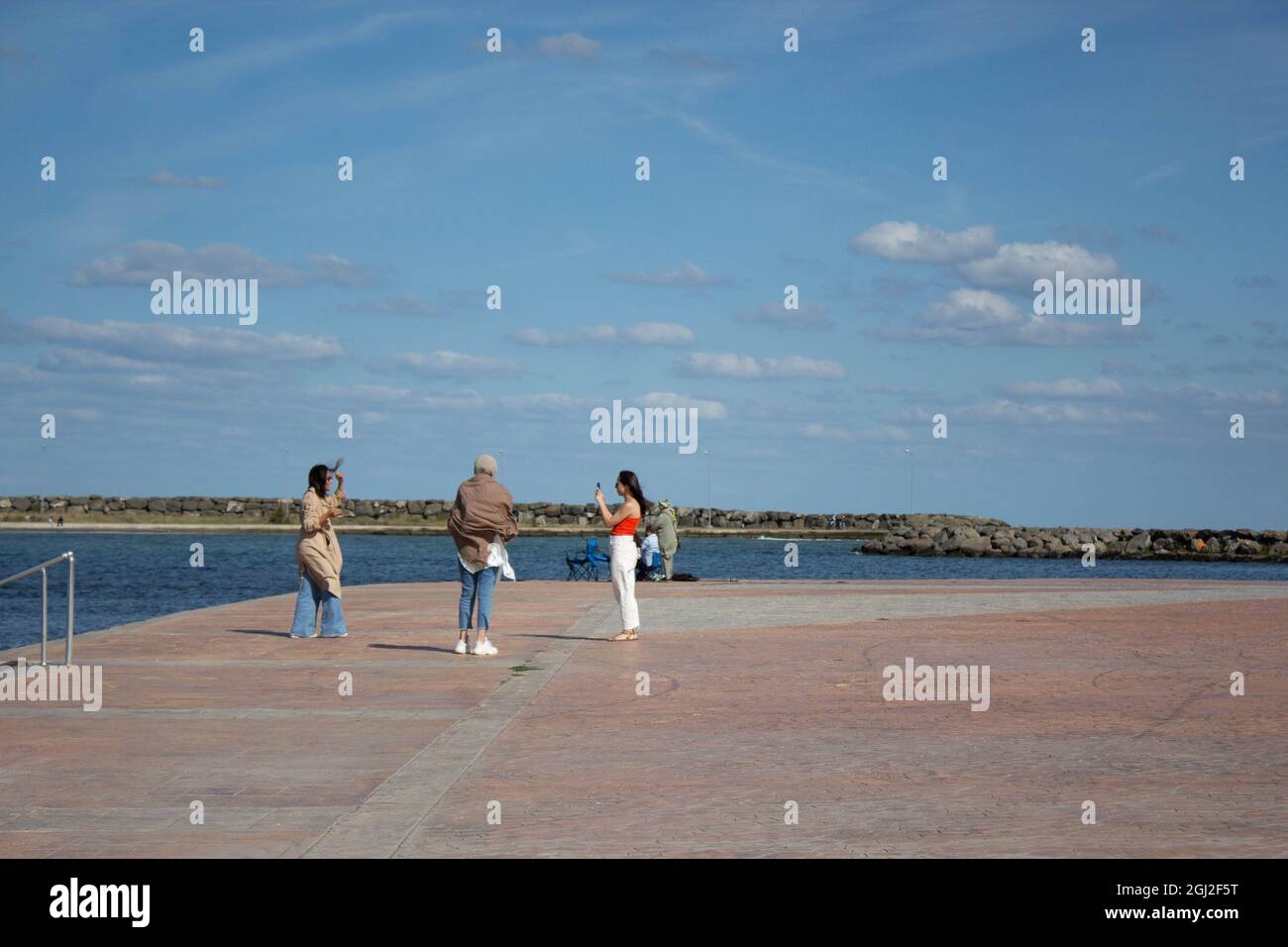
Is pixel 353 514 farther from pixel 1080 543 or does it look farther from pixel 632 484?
pixel 632 484

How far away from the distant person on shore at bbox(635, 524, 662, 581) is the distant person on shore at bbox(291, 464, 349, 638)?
13.0 m

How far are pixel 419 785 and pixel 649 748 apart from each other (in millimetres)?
1858

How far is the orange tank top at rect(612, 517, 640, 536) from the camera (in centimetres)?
1683

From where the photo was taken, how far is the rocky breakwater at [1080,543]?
320 feet

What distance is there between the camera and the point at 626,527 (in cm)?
1688

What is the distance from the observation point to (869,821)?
7.50 m

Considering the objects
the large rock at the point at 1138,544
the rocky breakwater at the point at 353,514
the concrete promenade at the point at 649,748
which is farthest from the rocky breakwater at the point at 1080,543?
the concrete promenade at the point at 649,748

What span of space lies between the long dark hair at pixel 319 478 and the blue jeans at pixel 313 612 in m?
1.00

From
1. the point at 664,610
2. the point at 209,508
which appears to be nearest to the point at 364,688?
the point at 664,610

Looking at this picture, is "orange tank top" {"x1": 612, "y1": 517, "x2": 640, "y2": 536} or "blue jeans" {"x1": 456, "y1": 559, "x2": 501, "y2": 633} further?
"orange tank top" {"x1": 612, "y1": 517, "x2": 640, "y2": 536}

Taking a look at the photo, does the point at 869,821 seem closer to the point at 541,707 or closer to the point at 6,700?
the point at 541,707

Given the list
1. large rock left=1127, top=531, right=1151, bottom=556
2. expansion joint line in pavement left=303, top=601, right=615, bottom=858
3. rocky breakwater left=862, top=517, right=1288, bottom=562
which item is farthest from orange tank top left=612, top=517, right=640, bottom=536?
A: large rock left=1127, top=531, right=1151, bottom=556

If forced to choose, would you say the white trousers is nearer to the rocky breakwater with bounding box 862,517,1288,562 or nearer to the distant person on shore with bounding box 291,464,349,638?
the distant person on shore with bounding box 291,464,349,638

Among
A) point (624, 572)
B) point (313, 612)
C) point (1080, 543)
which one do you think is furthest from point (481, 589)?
point (1080, 543)
